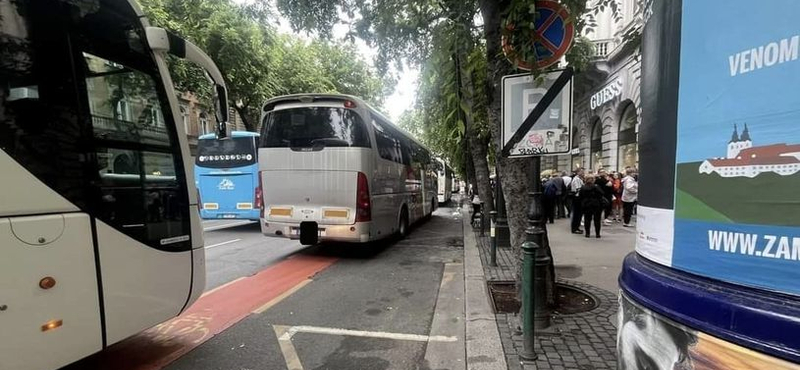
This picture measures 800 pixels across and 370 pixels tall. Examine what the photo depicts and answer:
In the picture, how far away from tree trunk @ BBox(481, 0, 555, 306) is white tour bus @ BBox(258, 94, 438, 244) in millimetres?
3527

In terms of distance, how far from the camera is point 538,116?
3.62m

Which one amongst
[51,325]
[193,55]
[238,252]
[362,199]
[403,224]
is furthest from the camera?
[403,224]

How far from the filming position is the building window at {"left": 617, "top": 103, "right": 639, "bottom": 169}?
1549 cm

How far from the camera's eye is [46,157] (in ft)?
8.68

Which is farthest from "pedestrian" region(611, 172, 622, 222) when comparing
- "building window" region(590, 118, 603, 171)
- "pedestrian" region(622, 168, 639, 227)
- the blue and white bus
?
the blue and white bus

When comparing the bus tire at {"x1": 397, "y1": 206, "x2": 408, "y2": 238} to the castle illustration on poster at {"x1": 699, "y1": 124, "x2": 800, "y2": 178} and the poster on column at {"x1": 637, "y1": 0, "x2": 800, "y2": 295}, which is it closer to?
the poster on column at {"x1": 637, "y1": 0, "x2": 800, "y2": 295}

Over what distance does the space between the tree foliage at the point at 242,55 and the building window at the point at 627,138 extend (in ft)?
31.2

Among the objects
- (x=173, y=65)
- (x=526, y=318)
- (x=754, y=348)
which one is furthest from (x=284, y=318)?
(x=173, y=65)

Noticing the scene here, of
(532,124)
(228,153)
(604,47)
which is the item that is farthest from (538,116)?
(604,47)

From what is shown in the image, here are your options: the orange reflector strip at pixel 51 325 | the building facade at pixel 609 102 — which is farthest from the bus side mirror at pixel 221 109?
the building facade at pixel 609 102

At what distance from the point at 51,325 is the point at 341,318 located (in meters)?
2.83

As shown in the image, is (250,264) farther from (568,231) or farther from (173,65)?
(173,65)

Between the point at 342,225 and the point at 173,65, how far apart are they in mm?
11746

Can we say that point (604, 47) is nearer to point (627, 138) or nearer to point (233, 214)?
point (627, 138)
